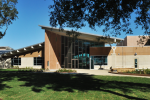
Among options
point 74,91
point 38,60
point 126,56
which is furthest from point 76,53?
point 74,91

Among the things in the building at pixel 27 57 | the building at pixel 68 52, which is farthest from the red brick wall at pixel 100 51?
the building at pixel 27 57

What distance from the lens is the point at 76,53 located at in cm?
3152

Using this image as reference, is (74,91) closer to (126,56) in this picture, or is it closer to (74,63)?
(126,56)

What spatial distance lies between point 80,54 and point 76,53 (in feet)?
3.28

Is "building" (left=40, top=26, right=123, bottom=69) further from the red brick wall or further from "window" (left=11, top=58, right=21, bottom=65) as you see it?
"window" (left=11, top=58, right=21, bottom=65)

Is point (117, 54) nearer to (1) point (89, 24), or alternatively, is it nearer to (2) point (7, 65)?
(1) point (89, 24)

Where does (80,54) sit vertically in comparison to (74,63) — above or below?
above

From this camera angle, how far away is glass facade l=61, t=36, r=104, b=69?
30828mm

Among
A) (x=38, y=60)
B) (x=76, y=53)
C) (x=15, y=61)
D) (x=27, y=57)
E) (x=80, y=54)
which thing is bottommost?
(x=15, y=61)

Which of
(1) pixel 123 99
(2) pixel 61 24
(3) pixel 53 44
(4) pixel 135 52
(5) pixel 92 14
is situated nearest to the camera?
(1) pixel 123 99

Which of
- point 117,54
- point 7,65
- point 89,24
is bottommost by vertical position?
point 7,65

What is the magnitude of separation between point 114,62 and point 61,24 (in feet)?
67.0

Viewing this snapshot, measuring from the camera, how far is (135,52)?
26.9 m

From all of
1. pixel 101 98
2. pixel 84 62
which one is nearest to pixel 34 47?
pixel 84 62
